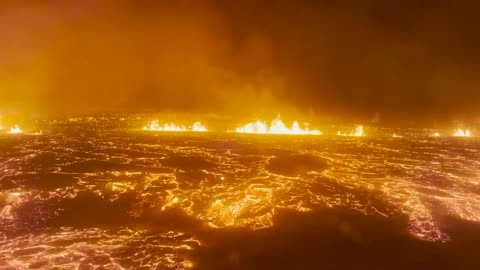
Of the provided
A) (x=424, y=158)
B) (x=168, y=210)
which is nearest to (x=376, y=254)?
(x=168, y=210)

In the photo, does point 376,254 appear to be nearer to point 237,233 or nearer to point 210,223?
point 237,233

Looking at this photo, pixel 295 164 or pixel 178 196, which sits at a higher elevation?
pixel 295 164

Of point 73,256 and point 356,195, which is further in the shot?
point 356,195

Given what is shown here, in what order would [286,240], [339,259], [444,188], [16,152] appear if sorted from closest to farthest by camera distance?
[339,259] < [286,240] < [444,188] < [16,152]

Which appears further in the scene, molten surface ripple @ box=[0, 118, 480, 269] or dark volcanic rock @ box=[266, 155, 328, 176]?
dark volcanic rock @ box=[266, 155, 328, 176]

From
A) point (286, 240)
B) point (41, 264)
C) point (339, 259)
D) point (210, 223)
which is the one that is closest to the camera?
point (41, 264)

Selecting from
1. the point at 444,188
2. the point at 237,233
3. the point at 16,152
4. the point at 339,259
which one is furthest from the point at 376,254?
the point at 16,152

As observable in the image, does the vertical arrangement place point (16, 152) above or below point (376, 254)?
above

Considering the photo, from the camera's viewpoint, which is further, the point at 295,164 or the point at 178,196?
the point at 295,164

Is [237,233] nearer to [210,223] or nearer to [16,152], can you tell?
[210,223]

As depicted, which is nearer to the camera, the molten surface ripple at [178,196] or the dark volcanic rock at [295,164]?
the molten surface ripple at [178,196]
